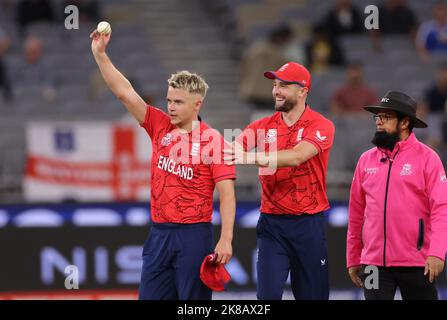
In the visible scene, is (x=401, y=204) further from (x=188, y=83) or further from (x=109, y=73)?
(x=109, y=73)

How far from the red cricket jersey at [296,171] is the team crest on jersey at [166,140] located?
657 millimetres

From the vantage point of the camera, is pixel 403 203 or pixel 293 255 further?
pixel 293 255

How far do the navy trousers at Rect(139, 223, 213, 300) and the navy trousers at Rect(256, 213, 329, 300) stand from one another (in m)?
0.57

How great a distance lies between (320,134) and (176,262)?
1406mm

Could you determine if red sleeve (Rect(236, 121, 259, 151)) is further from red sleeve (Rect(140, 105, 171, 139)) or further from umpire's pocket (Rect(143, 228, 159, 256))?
umpire's pocket (Rect(143, 228, 159, 256))

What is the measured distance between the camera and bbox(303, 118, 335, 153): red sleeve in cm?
791

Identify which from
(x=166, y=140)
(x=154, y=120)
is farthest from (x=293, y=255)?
(x=154, y=120)

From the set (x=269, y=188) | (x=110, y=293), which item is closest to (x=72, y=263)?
(x=110, y=293)

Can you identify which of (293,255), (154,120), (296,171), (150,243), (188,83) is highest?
(188,83)

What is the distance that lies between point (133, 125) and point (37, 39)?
11.6 feet

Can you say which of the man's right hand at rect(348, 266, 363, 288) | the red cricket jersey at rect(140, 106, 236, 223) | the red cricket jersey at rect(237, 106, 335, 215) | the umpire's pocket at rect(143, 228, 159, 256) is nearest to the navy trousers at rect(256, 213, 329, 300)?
the red cricket jersey at rect(237, 106, 335, 215)

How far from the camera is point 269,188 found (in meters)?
8.02

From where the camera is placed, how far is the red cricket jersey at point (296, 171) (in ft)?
26.1

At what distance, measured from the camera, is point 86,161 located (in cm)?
1240
